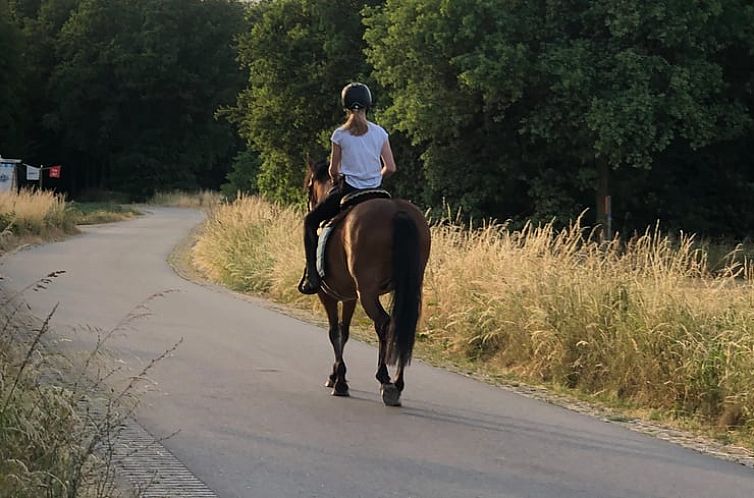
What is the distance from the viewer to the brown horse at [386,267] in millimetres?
8234

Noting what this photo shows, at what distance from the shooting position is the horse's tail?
8.20 m

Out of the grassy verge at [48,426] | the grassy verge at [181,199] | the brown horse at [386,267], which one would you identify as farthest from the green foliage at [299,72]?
the grassy verge at [181,199]

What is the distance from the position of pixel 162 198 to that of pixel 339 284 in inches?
2783

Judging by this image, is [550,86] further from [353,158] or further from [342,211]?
[342,211]

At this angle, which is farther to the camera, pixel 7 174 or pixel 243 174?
pixel 243 174

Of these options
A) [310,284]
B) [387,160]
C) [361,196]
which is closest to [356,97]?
[387,160]

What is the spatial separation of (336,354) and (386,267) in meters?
1.07

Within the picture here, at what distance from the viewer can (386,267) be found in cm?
857

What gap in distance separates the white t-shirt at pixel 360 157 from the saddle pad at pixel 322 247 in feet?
1.44

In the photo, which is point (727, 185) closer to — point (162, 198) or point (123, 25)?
point (162, 198)

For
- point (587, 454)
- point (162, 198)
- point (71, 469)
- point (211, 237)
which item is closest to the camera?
point (71, 469)

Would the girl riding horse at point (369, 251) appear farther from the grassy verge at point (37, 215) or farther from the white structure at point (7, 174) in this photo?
the white structure at point (7, 174)

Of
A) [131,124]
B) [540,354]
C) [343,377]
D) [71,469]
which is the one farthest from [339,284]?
[131,124]

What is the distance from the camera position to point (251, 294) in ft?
58.6
